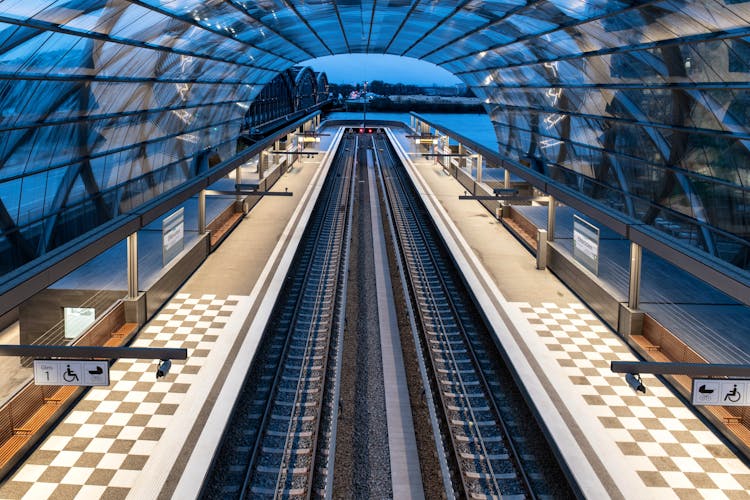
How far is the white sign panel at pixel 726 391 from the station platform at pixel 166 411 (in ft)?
20.5

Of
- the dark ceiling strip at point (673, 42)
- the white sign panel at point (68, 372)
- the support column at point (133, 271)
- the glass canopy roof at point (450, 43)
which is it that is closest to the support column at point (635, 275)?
the glass canopy roof at point (450, 43)

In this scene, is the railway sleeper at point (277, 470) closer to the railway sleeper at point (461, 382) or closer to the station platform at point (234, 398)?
the station platform at point (234, 398)

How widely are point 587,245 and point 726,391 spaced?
915 cm

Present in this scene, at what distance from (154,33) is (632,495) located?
17.6m

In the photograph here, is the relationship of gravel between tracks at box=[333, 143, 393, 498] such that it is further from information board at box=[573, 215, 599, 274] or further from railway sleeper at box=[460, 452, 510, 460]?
information board at box=[573, 215, 599, 274]

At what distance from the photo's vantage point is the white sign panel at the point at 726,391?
23.3ft

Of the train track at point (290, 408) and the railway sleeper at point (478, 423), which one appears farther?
the railway sleeper at point (478, 423)

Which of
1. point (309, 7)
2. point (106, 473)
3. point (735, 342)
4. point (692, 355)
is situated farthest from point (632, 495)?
point (309, 7)

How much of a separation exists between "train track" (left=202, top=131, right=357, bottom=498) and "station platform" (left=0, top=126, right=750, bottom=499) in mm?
422

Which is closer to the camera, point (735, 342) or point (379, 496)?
point (379, 496)

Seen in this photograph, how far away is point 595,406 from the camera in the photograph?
34.1 ft

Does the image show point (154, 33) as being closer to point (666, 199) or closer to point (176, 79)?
point (176, 79)

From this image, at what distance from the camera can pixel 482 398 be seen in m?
11.5

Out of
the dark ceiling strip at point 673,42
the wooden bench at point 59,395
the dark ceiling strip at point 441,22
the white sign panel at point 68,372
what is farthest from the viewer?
the dark ceiling strip at point 441,22
